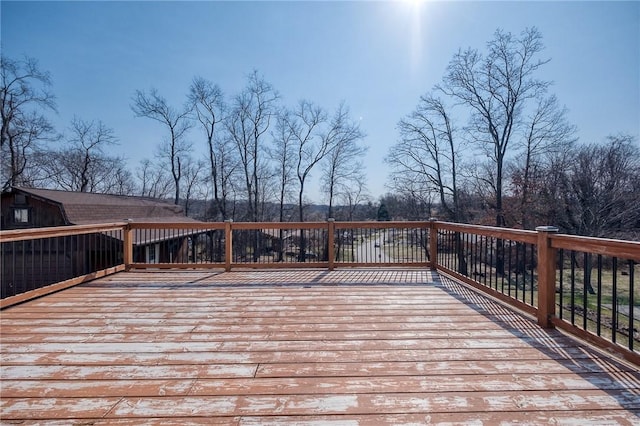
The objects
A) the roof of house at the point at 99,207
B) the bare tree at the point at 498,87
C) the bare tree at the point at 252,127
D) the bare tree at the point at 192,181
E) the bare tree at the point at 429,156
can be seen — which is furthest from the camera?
the bare tree at the point at 192,181

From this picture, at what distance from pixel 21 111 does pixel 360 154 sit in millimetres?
18148

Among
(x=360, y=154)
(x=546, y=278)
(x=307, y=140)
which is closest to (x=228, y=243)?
(x=546, y=278)

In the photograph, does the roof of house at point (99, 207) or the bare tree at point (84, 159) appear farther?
the bare tree at point (84, 159)

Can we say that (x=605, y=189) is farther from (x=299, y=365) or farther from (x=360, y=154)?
(x=299, y=365)

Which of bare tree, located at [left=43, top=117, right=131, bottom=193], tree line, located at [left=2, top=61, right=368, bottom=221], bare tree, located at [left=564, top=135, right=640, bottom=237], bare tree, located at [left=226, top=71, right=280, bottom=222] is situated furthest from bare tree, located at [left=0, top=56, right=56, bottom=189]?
bare tree, located at [left=564, top=135, right=640, bottom=237]

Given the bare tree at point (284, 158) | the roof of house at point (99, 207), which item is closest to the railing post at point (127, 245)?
the roof of house at point (99, 207)

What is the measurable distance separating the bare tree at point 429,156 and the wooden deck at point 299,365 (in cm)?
1376

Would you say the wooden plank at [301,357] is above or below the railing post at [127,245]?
below

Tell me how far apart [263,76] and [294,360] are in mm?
18339

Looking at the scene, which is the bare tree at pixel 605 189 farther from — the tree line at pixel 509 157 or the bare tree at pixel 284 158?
the bare tree at pixel 284 158

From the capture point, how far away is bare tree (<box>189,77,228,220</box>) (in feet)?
60.3

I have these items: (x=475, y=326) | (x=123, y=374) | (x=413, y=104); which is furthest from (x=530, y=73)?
(x=123, y=374)

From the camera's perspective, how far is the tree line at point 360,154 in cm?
1348

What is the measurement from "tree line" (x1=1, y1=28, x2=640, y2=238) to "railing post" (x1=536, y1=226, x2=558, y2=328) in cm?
1278
